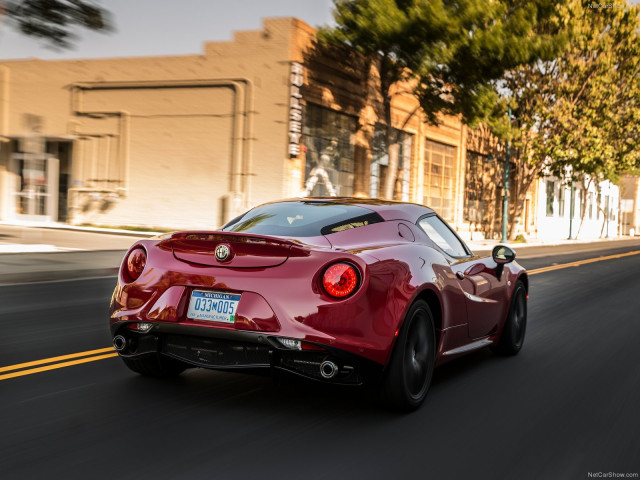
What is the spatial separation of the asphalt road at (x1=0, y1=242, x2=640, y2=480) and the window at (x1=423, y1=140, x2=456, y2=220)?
104 ft

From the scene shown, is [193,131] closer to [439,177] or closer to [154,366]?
[439,177]

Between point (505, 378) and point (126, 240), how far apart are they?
19676mm

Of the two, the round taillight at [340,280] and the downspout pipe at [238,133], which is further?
the downspout pipe at [238,133]

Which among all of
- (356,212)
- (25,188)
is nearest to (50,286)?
(356,212)

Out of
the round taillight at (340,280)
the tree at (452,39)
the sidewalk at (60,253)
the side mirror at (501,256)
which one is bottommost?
the sidewalk at (60,253)

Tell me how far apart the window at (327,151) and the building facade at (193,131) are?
6 cm

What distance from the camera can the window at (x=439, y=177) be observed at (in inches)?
1507

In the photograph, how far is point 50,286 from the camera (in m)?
11.8

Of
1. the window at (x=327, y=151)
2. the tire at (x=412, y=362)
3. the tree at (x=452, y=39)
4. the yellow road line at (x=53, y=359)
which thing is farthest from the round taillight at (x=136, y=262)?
the window at (x=327, y=151)

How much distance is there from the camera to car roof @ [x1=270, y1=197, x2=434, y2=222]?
17.7ft

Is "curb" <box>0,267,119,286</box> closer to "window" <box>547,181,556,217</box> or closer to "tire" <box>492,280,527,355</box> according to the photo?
"tire" <box>492,280,527,355</box>

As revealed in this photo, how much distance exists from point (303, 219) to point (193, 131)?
77.9ft

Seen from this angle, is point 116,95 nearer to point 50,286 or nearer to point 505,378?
point 50,286

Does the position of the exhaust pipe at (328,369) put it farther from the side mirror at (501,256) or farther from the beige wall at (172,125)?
the beige wall at (172,125)
